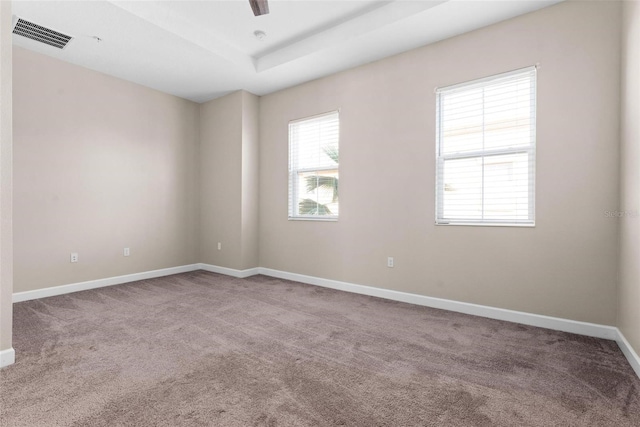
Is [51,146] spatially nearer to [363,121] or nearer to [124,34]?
[124,34]

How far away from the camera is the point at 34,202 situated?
3590mm

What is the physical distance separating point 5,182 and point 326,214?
323cm

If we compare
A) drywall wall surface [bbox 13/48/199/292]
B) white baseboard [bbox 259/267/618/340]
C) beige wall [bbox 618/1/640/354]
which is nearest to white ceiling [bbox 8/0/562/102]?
drywall wall surface [bbox 13/48/199/292]

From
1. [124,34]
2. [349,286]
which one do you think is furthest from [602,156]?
[124,34]

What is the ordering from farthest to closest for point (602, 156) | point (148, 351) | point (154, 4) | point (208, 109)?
point (208, 109) < point (154, 4) < point (602, 156) < point (148, 351)

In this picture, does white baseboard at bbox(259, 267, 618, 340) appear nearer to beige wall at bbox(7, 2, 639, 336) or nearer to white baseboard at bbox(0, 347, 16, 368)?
beige wall at bbox(7, 2, 639, 336)

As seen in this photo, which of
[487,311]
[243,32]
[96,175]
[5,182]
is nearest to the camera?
[5,182]

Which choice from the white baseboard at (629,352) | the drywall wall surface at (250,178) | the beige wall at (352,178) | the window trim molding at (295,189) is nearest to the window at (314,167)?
the window trim molding at (295,189)

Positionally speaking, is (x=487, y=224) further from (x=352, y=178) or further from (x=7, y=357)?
(x=7, y=357)

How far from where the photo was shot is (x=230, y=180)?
16.3 ft

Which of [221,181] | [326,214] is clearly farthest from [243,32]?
[326,214]

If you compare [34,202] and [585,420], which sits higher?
[34,202]

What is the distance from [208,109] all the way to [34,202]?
9.13ft

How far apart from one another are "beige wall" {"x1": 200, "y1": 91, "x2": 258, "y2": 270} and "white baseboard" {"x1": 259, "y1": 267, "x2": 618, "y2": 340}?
1340 mm
